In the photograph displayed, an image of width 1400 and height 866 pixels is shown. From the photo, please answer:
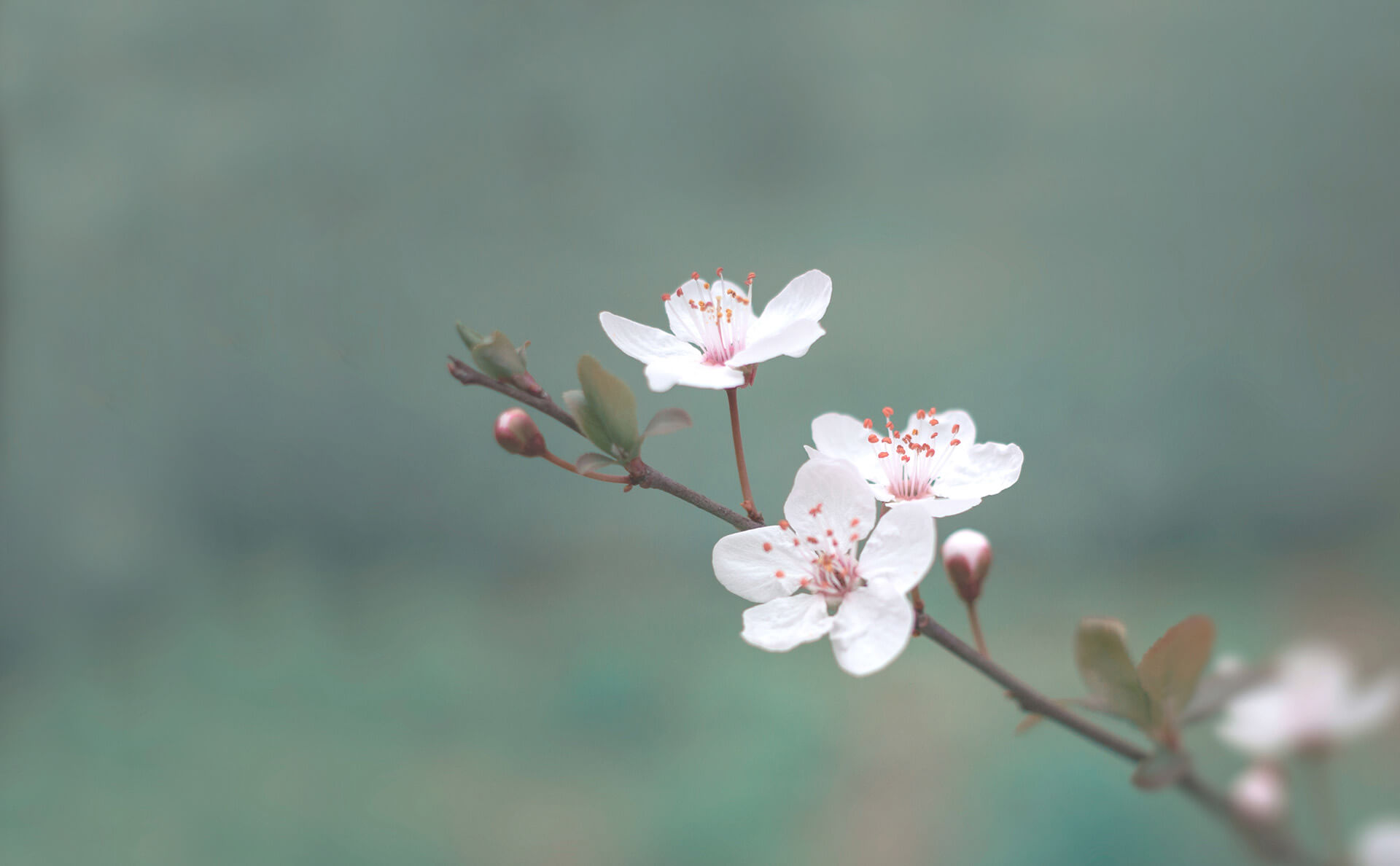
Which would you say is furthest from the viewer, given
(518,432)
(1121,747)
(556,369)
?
(556,369)

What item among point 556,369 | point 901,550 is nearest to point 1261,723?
point 901,550

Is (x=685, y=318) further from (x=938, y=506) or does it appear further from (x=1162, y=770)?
(x=1162, y=770)

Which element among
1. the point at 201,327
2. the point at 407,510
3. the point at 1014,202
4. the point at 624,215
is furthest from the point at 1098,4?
the point at 201,327

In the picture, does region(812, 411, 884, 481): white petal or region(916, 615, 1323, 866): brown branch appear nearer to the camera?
region(916, 615, 1323, 866): brown branch

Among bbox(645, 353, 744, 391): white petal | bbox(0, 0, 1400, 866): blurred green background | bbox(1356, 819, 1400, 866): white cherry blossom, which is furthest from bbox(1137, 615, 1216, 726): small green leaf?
bbox(0, 0, 1400, 866): blurred green background

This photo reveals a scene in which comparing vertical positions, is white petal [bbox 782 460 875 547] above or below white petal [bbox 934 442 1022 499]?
below

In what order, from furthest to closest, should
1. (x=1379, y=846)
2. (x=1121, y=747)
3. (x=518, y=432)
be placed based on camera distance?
(x=518, y=432) < (x=1121, y=747) < (x=1379, y=846)

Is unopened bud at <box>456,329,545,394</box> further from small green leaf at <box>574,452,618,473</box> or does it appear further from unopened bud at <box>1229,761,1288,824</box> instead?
unopened bud at <box>1229,761,1288,824</box>

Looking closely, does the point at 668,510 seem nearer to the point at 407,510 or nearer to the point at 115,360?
the point at 407,510
